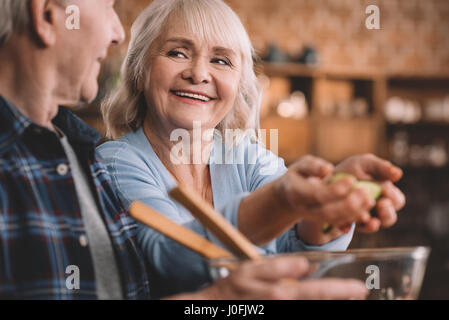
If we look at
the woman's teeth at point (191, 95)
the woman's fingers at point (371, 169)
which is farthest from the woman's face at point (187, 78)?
the woman's fingers at point (371, 169)

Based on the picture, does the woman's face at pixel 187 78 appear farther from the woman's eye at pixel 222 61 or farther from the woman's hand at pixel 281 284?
the woman's hand at pixel 281 284

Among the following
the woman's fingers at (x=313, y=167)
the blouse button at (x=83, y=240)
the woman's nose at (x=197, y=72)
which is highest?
the woman's nose at (x=197, y=72)

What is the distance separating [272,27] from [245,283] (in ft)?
11.3

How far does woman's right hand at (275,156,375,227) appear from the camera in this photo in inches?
16.4

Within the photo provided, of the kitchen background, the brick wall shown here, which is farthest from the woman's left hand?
the brick wall

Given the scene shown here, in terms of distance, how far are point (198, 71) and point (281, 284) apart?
374 millimetres

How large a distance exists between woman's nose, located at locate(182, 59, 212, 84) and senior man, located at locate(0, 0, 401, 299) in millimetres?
162

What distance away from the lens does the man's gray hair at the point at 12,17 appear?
46 cm

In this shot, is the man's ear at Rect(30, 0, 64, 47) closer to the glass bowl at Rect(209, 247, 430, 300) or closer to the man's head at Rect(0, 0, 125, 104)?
the man's head at Rect(0, 0, 125, 104)

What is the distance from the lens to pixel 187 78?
2.27 feet

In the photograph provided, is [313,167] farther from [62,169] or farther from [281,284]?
[62,169]

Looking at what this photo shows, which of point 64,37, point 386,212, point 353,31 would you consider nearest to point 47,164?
point 64,37

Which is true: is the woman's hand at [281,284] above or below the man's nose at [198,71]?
below

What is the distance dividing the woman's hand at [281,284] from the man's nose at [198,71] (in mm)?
351
